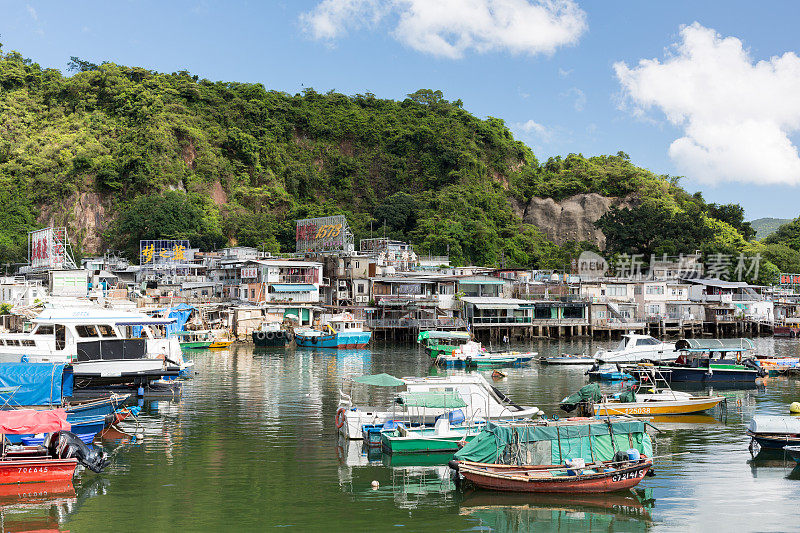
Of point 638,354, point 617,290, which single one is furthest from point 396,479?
point 617,290

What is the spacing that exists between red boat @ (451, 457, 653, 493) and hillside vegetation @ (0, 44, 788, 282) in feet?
237

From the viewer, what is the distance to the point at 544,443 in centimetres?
1975

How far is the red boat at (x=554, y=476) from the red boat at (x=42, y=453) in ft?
34.8

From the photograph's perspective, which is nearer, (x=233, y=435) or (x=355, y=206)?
(x=233, y=435)

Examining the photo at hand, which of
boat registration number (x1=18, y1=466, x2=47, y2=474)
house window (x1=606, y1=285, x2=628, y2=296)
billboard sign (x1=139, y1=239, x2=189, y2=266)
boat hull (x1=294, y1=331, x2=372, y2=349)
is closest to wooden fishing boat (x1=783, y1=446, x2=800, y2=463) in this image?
boat registration number (x1=18, y1=466, x2=47, y2=474)

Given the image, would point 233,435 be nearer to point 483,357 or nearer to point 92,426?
point 92,426

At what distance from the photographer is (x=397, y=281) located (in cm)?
7569

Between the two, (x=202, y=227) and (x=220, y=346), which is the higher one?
(x=202, y=227)

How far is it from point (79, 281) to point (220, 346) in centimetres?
1509

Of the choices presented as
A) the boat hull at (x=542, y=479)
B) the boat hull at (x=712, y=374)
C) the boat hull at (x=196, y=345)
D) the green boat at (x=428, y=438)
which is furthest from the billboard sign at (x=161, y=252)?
the boat hull at (x=542, y=479)

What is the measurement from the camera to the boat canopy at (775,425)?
2308 cm

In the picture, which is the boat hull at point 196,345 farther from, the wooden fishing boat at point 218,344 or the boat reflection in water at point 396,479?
the boat reflection in water at point 396,479

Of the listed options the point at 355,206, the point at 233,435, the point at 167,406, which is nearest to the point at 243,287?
the point at 355,206

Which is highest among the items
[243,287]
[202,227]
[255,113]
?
[255,113]
